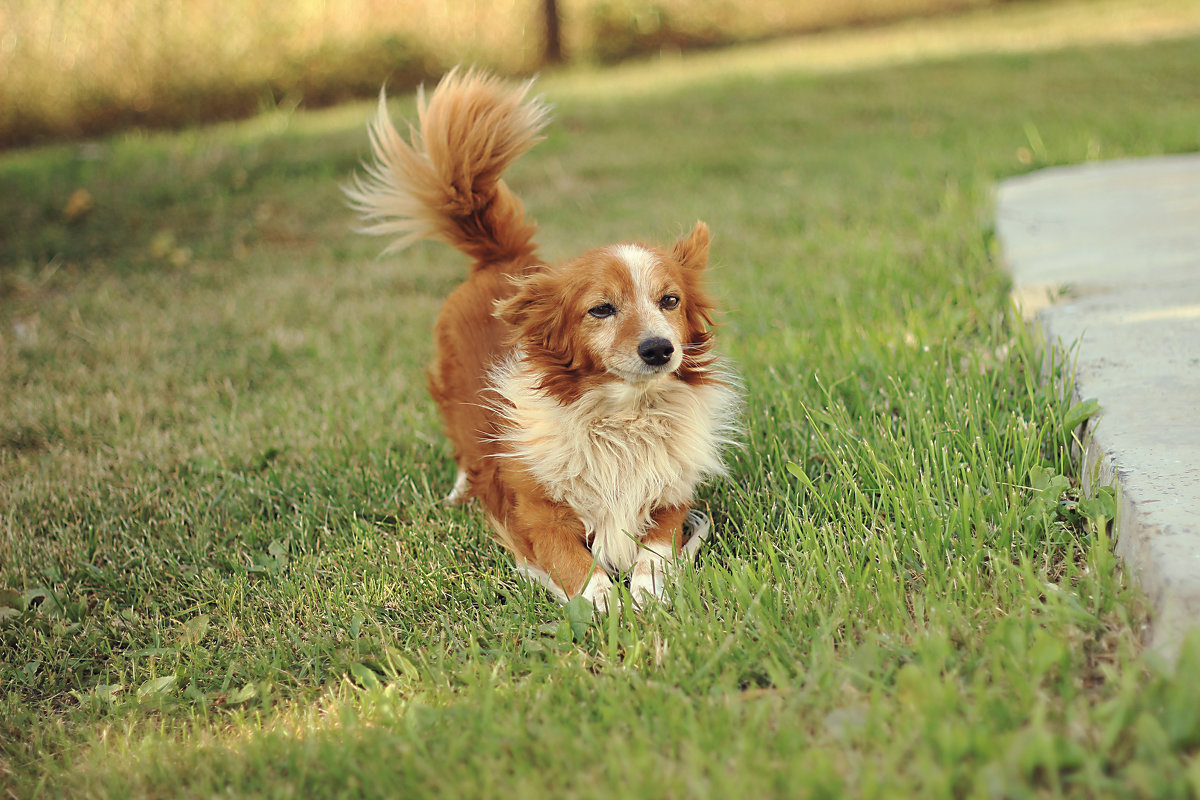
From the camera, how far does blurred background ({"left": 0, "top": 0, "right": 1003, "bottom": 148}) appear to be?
8500 millimetres

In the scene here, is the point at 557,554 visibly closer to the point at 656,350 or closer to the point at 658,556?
the point at 658,556

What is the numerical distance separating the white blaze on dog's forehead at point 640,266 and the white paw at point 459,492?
1.01 metres

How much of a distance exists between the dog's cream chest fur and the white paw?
1.81 ft

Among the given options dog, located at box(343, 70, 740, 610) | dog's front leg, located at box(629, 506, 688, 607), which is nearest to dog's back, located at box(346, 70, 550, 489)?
dog, located at box(343, 70, 740, 610)

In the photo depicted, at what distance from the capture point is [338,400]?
3875 mm

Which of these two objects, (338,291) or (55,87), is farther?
(55,87)

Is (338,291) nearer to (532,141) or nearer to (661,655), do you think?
(532,141)

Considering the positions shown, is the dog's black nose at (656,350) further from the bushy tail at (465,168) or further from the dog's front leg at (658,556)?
the bushy tail at (465,168)

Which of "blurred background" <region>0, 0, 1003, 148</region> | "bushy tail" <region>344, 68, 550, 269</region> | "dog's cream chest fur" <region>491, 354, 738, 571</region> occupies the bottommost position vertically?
"dog's cream chest fur" <region>491, 354, 738, 571</region>

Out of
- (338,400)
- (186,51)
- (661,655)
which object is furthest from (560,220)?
(186,51)

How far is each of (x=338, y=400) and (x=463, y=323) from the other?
1.04 meters

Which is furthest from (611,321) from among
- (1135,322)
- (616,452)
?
(1135,322)

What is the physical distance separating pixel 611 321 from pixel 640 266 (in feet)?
0.59

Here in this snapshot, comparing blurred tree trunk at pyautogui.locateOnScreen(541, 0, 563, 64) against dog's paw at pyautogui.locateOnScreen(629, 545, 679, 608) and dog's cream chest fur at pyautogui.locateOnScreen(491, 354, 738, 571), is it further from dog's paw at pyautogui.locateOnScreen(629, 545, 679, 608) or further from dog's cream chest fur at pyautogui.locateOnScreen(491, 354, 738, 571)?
dog's paw at pyautogui.locateOnScreen(629, 545, 679, 608)
